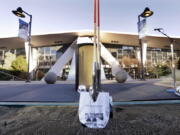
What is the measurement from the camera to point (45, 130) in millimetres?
1848

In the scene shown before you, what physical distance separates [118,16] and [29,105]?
46.6 ft

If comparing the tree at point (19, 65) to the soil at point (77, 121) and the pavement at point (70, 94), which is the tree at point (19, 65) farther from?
the soil at point (77, 121)

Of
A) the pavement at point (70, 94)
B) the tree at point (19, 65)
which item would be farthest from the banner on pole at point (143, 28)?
the tree at point (19, 65)

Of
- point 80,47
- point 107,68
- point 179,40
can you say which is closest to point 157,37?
point 179,40

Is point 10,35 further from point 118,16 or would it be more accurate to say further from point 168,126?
point 168,126

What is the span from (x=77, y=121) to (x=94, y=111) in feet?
2.37

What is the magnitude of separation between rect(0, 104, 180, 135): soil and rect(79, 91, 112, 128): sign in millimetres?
301

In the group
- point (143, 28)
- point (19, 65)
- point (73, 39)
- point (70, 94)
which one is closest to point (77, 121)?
point (70, 94)

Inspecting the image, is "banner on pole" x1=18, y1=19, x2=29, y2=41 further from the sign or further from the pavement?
the sign

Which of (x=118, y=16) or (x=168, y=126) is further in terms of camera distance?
(x=118, y=16)

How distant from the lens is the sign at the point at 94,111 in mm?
1573

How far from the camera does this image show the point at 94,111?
5.24ft

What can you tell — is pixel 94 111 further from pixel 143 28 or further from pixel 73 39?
pixel 73 39

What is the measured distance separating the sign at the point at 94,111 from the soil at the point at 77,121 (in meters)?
0.30
